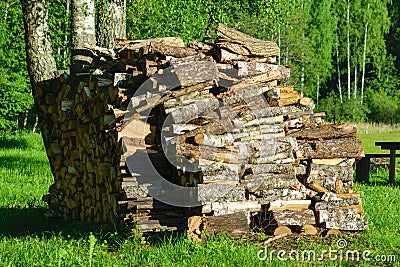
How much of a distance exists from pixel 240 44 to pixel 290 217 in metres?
2.05

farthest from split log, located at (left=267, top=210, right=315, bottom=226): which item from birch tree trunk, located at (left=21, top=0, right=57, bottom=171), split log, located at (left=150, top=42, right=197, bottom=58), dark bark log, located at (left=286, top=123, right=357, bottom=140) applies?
birch tree trunk, located at (left=21, top=0, right=57, bottom=171)

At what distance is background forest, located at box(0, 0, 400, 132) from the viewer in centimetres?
2264

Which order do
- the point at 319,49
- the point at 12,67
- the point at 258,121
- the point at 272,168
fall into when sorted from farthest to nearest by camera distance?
the point at 319,49, the point at 12,67, the point at 258,121, the point at 272,168

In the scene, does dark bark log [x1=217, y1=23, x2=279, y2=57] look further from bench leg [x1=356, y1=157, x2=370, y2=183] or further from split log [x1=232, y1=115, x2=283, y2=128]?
bench leg [x1=356, y1=157, x2=370, y2=183]

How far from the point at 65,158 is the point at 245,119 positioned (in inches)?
120

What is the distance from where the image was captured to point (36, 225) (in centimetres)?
858

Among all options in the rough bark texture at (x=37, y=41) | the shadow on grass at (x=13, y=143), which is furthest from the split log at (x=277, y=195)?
the shadow on grass at (x=13, y=143)

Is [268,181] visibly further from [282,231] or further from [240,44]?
[240,44]

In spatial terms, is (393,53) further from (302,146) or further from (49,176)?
(302,146)

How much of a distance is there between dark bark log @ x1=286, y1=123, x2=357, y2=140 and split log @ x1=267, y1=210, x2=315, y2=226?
0.88 metres

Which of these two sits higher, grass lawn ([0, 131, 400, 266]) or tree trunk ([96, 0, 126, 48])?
tree trunk ([96, 0, 126, 48])

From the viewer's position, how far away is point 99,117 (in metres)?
7.58

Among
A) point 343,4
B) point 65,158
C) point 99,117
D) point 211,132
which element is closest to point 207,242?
point 211,132

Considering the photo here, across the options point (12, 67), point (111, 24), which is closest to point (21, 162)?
point (111, 24)
